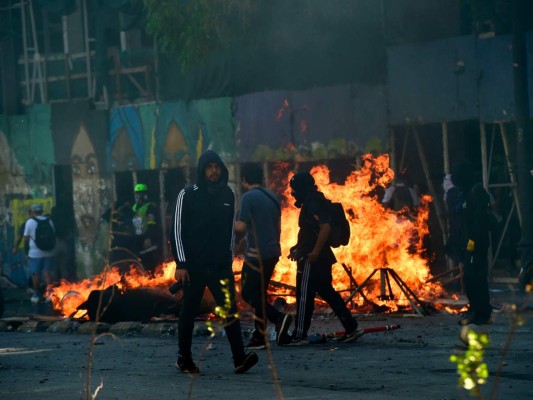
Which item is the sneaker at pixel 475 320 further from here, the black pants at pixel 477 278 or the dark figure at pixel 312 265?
the dark figure at pixel 312 265

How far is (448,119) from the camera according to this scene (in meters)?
21.3

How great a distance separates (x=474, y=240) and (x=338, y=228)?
1666 mm

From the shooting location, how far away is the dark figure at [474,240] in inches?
537

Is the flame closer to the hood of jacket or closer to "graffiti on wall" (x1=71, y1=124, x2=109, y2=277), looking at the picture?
the hood of jacket

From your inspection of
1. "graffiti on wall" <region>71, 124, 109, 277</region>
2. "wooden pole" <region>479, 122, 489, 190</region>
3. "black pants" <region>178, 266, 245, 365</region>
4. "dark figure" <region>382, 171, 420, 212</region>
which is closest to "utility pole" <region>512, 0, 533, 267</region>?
"wooden pole" <region>479, 122, 489, 190</region>

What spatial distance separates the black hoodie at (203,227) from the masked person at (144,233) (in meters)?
12.0

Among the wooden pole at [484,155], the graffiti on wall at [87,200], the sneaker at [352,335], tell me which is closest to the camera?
the sneaker at [352,335]

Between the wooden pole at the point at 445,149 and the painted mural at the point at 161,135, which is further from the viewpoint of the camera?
the painted mural at the point at 161,135

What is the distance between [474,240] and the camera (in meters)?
13.6

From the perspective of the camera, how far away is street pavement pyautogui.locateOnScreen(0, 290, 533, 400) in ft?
29.5

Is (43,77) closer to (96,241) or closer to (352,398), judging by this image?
(96,241)

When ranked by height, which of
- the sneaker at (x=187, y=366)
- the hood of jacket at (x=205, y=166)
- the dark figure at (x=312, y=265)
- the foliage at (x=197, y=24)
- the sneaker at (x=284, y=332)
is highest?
the foliage at (x=197, y=24)

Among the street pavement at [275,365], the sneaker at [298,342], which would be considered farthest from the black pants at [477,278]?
the sneaker at [298,342]

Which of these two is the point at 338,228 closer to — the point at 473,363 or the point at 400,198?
the point at 473,363
